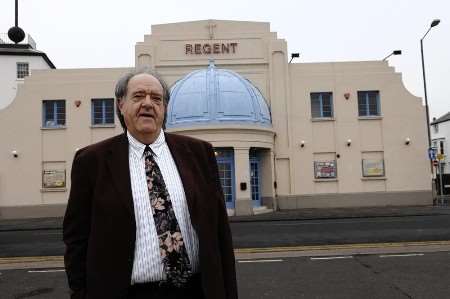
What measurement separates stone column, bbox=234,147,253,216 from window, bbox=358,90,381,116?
28.6ft

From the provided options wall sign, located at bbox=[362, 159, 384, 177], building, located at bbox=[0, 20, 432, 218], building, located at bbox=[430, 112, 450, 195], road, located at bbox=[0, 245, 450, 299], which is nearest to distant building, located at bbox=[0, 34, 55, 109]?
building, located at bbox=[0, 20, 432, 218]

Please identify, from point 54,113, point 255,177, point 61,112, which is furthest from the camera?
point 61,112

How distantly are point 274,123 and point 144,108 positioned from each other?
2380 centimetres

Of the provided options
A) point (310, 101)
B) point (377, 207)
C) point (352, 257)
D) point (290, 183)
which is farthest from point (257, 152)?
point (352, 257)

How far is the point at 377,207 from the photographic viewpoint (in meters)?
25.0

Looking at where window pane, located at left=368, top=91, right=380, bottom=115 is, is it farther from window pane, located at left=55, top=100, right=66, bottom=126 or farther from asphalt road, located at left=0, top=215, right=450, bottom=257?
window pane, located at left=55, top=100, right=66, bottom=126

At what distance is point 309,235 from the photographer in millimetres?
13711

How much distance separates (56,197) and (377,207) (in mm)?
17908

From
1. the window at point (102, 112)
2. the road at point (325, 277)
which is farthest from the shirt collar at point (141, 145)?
the window at point (102, 112)

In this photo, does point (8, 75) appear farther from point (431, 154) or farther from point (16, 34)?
point (431, 154)

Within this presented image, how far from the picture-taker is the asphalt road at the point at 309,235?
12.2m

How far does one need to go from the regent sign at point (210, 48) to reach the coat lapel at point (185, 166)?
2462cm

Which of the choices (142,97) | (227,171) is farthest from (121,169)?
(227,171)

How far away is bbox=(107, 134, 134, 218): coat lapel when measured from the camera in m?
2.54
